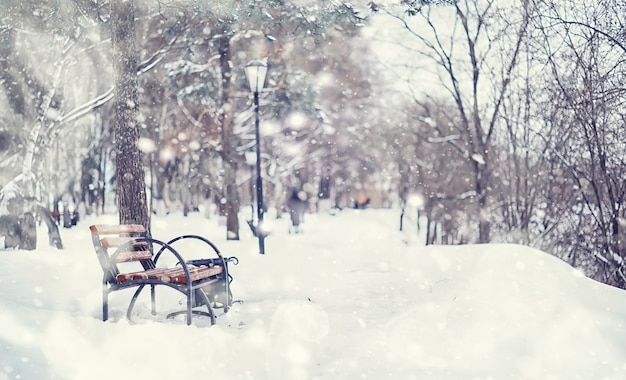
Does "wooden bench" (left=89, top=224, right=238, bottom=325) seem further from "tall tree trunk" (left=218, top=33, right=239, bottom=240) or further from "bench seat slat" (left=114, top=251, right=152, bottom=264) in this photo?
"tall tree trunk" (left=218, top=33, right=239, bottom=240)

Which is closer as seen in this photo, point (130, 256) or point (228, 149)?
point (130, 256)

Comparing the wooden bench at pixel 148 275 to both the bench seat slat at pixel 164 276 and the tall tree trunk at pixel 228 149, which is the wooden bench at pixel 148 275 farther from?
the tall tree trunk at pixel 228 149

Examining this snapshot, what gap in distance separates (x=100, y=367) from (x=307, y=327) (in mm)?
2254

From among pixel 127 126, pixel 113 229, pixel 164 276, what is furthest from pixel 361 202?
pixel 164 276

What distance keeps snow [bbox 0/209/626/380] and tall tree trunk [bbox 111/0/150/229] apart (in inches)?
44.1

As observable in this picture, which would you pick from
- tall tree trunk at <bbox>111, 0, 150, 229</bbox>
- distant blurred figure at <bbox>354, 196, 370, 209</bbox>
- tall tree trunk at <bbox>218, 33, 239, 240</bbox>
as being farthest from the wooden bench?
distant blurred figure at <bbox>354, 196, 370, 209</bbox>

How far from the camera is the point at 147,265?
685 centimetres

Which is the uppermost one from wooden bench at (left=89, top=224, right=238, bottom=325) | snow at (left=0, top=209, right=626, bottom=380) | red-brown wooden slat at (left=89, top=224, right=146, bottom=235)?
red-brown wooden slat at (left=89, top=224, right=146, bottom=235)

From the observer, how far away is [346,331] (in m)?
6.22

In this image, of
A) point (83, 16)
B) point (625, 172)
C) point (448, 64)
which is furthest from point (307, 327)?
point (448, 64)

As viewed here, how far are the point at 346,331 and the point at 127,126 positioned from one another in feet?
15.5

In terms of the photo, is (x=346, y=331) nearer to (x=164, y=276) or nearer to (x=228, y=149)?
(x=164, y=276)

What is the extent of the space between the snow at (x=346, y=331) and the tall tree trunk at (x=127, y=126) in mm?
1121

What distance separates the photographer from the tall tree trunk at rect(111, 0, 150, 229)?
29.3 ft
